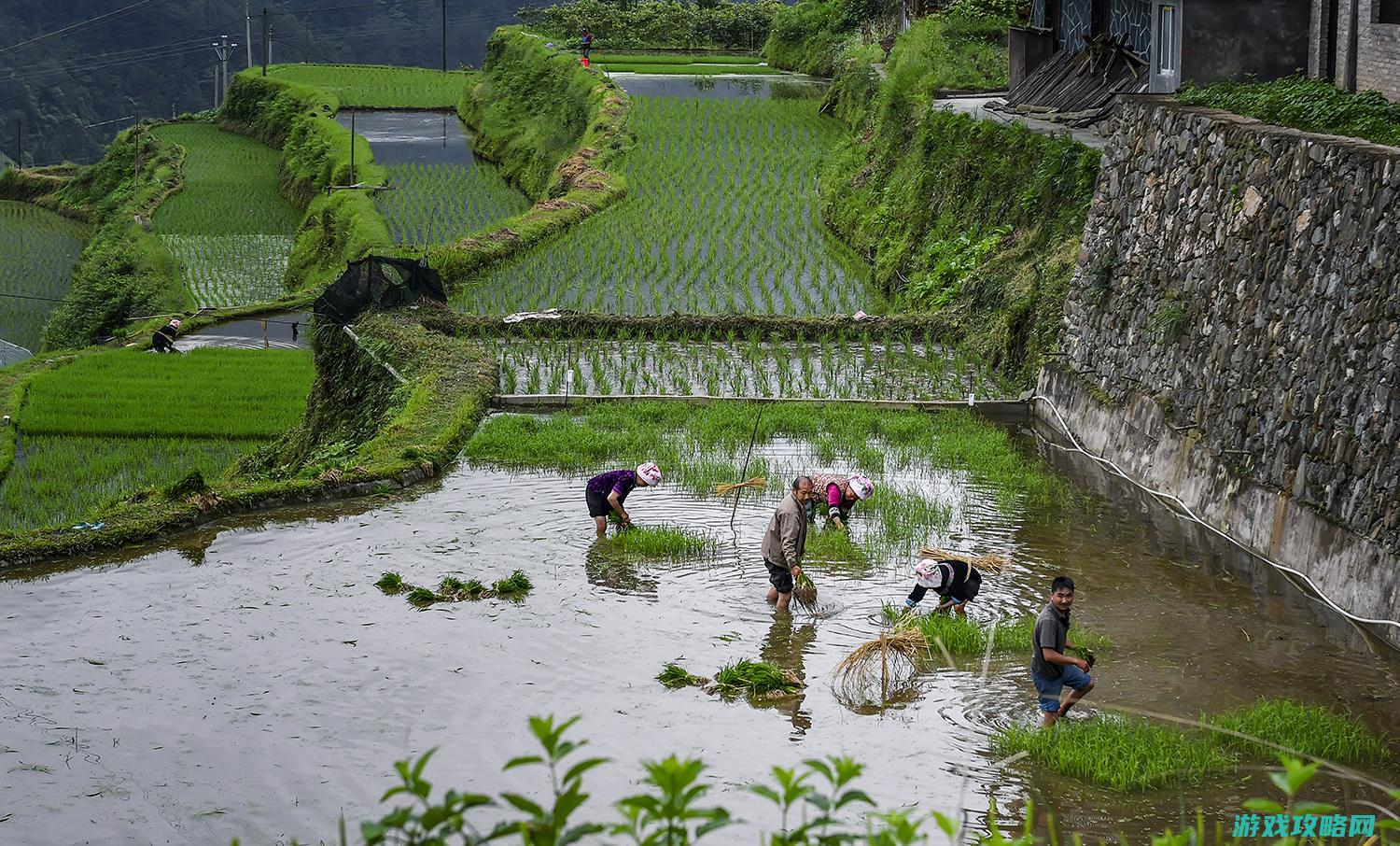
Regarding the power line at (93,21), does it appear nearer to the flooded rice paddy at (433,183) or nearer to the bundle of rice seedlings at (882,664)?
the flooded rice paddy at (433,183)

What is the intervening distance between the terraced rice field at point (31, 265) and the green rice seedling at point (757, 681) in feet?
74.3

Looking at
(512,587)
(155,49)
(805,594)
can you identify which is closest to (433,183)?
(512,587)

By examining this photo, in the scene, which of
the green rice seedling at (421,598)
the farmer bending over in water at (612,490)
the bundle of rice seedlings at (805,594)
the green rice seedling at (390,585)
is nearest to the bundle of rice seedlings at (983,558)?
the bundle of rice seedlings at (805,594)

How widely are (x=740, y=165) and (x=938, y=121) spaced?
747 cm

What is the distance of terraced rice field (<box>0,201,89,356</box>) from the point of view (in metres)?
33.4

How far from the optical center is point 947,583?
972cm

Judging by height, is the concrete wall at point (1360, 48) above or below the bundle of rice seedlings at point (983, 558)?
above

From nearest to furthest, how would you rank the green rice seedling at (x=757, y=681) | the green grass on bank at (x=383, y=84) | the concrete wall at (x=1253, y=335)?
the green rice seedling at (x=757, y=681)
the concrete wall at (x=1253, y=335)
the green grass on bank at (x=383, y=84)

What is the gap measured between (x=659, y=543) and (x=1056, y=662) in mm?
4164

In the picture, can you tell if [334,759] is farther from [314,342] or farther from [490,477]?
[314,342]

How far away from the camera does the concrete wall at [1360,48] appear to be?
1479cm

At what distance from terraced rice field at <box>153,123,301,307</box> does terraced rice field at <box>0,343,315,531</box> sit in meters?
8.70

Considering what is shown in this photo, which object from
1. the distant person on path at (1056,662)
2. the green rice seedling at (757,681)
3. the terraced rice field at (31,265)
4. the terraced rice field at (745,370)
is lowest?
the terraced rice field at (31,265)

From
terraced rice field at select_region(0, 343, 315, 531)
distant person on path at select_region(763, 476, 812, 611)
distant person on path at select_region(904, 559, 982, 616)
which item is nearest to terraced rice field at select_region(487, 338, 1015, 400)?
terraced rice field at select_region(0, 343, 315, 531)
